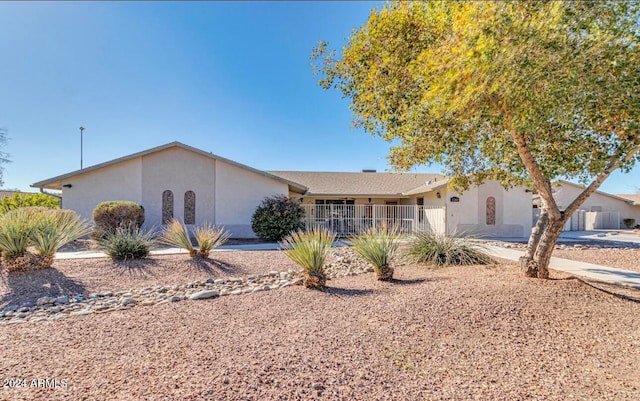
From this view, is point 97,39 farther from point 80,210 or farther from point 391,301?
point 391,301

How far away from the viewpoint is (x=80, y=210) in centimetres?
1656

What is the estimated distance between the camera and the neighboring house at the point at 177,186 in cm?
1661

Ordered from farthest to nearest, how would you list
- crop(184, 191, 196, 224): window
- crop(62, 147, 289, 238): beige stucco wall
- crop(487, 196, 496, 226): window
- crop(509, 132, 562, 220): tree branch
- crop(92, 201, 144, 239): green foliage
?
crop(487, 196, 496, 226): window < crop(184, 191, 196, 224): window < crop(62, 147, 289, 238): beige stucco wall < crop(92, 201, 144, 239): green foliage < crop(509, 132, 562, 220): tree branch

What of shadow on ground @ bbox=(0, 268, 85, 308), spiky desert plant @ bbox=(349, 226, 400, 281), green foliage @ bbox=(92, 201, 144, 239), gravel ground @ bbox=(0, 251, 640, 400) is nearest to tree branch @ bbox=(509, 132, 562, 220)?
gravel ground @ bbox=(0, 251, 640, 400)

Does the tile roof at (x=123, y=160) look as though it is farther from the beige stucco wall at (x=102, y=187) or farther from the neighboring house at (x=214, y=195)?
the beige stucco wall at (x=102, y=187)

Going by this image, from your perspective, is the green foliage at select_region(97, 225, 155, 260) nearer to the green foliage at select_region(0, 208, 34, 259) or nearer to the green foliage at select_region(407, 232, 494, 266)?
the green foliage at select_region(0, 208, 34, 259)

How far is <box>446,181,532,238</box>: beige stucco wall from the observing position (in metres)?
19.2

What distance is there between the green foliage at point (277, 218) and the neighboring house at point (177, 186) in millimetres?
1322

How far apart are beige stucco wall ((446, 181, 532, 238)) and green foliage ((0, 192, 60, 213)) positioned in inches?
956

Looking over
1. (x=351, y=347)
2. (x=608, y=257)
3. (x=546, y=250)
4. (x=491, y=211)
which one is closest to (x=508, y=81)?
(x=351, y=347)

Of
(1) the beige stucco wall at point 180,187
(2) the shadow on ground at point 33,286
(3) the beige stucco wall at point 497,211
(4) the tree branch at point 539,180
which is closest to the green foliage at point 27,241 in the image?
(2) the shadow on ground at point 33,286

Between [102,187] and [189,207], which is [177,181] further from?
[102,187]

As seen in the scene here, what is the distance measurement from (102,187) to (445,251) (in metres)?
17.7

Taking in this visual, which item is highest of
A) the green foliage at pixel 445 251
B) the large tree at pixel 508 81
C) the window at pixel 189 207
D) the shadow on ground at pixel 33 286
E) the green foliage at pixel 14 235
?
the large tree at pixel 508 81
